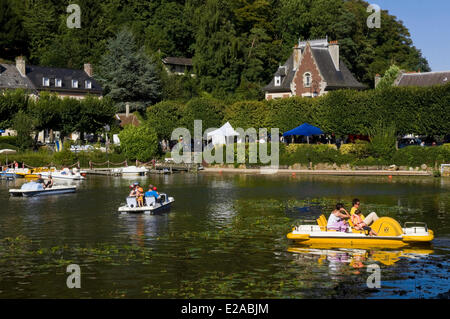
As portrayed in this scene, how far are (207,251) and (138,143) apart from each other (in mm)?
57516

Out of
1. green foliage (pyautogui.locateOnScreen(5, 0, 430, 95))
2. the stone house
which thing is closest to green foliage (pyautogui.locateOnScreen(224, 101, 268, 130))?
the stone house

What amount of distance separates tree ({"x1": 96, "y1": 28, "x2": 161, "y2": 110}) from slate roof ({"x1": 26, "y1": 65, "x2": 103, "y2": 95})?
2.62 metres

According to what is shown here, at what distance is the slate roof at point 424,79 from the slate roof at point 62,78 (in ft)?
181

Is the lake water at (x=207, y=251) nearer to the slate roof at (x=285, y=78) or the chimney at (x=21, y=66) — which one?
the slate roof at (x=285, y=78)

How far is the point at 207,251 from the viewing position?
104ft

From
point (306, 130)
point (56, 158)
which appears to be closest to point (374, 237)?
point (306, 130)

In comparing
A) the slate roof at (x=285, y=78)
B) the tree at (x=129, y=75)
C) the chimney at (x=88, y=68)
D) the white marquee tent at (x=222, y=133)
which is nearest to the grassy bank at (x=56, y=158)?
the white marquee tent at (x=222, y=133)

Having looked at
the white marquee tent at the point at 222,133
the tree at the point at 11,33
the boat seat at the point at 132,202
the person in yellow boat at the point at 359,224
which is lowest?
the person in yellow boat at the point at 359,224

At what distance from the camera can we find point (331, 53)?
366 ft

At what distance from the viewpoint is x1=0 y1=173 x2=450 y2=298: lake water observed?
25.2 meters

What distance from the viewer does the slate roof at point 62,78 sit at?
118m
